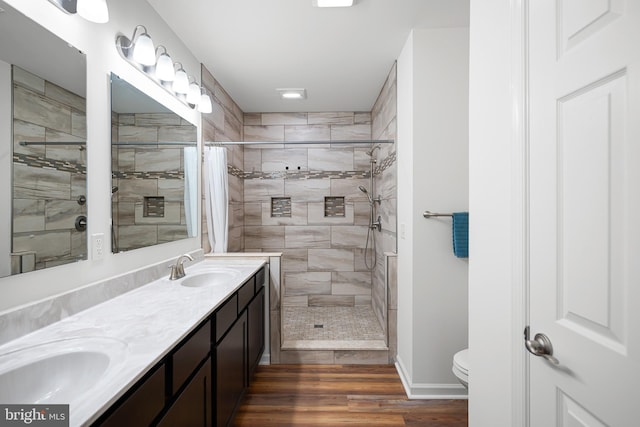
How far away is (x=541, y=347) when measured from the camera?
2.97 feet

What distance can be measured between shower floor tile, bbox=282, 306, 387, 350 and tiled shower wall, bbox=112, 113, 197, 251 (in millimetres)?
1489

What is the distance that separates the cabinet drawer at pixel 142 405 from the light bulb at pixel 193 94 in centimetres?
192

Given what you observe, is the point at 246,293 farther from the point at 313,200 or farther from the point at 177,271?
the point at 313,200

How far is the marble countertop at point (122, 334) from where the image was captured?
2.55 feet

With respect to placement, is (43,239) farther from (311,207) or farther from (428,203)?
(311,207)

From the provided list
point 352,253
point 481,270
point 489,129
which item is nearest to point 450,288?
point 481,270

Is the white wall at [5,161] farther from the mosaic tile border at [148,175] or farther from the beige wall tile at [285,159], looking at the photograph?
the beige wall tile at [285,159]

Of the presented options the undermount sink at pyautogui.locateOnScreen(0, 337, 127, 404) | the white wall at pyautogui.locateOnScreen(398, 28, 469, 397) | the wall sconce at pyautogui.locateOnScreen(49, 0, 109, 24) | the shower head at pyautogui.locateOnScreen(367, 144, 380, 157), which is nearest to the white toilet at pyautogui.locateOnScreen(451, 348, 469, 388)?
the white wall at pyautogui.locateOnScreen(398, 28, 469, 397)

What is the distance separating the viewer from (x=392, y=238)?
2.95 m

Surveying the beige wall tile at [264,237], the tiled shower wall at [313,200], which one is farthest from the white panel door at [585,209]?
the beige wall tile at [264,237]

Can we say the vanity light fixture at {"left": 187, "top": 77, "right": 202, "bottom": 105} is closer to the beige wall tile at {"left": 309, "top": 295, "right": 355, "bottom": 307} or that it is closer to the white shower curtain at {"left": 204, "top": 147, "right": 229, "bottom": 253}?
the white shower curtain at {"left": 204, "top": 147, "right": 229, "bottom": 253}

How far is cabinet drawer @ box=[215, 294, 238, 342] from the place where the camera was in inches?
62.2

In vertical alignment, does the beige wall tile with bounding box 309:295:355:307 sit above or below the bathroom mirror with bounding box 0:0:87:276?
below

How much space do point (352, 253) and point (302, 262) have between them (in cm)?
66
